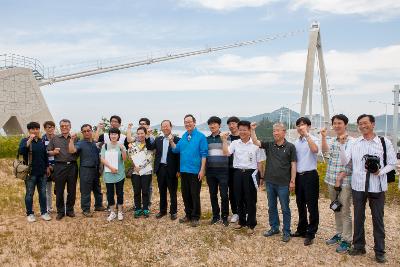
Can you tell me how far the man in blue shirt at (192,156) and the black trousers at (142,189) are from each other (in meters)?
0.73

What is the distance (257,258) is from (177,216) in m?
2.19

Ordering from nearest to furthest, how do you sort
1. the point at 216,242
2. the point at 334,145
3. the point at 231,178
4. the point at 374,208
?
the point at 374,208 < the point at 334,145 < the point at 216,242 < the point at 231,178

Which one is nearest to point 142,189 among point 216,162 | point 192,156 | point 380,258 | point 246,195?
point 192,156

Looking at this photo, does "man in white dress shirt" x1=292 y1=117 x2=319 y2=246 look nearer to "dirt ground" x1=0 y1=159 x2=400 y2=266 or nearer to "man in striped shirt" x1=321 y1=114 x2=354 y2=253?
"man in striped shirt" x1=321 y1=114 x2=354 y2=253

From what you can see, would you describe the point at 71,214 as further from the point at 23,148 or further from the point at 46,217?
the point at 23,148

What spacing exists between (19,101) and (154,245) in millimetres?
21547

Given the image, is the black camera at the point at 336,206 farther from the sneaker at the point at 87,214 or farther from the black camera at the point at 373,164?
the sneaker at the point at 87,214

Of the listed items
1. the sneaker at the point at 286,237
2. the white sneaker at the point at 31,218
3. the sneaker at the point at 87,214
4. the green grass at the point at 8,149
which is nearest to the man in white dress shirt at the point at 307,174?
the sneaker at the point at 286,237

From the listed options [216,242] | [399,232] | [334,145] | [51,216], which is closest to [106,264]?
[216,242]

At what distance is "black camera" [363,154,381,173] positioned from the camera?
4.63m

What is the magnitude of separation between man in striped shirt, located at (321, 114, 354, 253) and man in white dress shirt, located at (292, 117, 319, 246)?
0.58 ft

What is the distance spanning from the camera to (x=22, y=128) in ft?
79.8

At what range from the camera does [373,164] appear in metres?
4.63

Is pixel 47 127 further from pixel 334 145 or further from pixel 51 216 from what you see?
pixel 334 145
